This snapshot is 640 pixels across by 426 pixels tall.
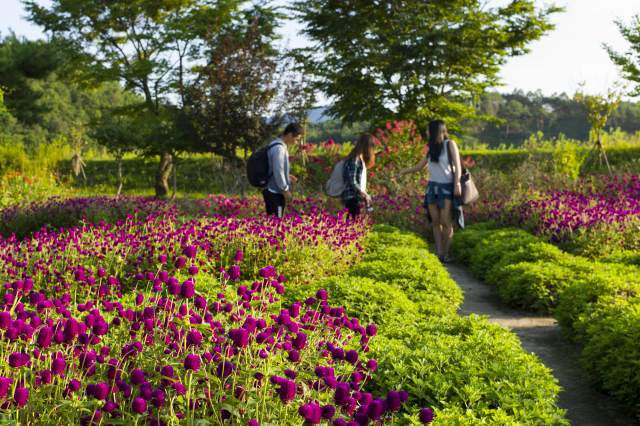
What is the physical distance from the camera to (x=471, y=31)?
16938mm

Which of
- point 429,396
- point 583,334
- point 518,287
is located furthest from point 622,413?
point 518,287

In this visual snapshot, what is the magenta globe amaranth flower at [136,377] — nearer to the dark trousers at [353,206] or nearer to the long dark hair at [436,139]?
the dark trousers at [353,206]

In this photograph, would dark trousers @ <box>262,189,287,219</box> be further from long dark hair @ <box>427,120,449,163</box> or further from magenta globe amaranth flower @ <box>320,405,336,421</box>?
magenta globe amaranth flower @ <box>320,405,336,421</box>

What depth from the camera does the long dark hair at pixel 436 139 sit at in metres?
6.39

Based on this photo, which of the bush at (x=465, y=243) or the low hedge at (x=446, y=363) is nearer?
the low hedge at (x=446, y=363)

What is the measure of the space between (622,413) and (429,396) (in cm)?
150

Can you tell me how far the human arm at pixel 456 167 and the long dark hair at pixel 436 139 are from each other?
151 mm

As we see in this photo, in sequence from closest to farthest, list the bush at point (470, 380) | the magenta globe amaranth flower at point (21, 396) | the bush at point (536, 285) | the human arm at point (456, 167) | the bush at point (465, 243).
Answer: the magenta globe amaranth flower at point (21, 396)
the bush at point (470, 380)
the bush at point (536, 285)
the human arm at point (456, 167)
the bush at point (465, 243)

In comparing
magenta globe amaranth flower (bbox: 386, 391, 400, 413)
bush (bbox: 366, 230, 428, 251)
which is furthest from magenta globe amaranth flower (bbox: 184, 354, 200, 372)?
bush (bbox: 366, 230, 428, 251)

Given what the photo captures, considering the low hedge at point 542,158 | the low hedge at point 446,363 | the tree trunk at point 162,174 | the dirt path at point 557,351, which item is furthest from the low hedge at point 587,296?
the tree trunk at point 162,174

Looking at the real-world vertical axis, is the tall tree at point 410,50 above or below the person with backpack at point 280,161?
above

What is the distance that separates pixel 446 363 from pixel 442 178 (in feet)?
14.6

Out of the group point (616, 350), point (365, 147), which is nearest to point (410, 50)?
point (365, 147)

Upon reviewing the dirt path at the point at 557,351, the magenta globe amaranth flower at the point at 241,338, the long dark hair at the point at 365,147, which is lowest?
the dirt path at the point at 557,351
